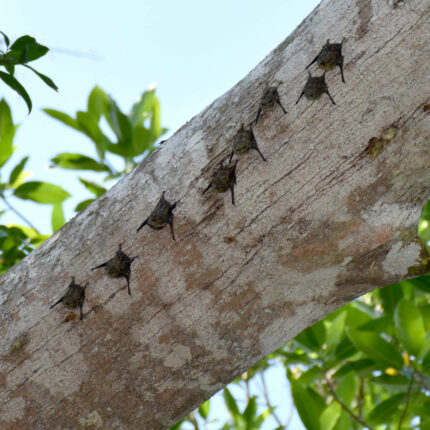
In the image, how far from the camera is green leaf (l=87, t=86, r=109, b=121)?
8.50 feet

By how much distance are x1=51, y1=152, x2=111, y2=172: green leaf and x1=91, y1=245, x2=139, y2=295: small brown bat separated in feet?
4.80

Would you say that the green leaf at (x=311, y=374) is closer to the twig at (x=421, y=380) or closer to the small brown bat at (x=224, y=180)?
the twig at (x=421, y=380)

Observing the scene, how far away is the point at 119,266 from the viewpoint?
1.14 meters

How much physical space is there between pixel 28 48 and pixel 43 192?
1.17 meters

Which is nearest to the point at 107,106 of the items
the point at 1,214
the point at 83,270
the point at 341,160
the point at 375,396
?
the point at 1,214

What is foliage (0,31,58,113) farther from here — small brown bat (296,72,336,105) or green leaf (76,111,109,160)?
green leaf (76,111,109,160)

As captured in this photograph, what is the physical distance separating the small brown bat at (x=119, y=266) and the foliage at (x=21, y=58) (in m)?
0.43

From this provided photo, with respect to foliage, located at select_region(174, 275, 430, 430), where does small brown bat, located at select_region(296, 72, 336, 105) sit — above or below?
above

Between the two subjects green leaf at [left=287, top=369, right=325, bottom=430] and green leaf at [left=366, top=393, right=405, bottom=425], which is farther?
green leaf at [left=366, top=393, right=405, bottom=425]

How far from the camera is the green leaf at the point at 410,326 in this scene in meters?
1.92

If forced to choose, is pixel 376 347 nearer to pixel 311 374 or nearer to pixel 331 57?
pixel 311 374

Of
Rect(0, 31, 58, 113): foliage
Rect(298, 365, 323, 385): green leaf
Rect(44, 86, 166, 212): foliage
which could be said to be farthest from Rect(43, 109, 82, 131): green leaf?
Rect(298, 365, 323, 385): green leaf

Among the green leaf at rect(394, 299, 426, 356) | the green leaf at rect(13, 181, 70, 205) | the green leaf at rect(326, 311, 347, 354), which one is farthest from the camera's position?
the green leaf at rect(13, 181, 70, 205)

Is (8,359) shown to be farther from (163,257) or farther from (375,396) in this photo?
(375,396)
